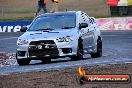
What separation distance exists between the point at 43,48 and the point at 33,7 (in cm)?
3788

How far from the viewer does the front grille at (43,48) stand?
1620 cm

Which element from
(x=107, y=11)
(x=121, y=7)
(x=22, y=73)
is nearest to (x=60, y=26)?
(x=22, y=73)

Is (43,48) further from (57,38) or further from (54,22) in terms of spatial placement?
(54,22)

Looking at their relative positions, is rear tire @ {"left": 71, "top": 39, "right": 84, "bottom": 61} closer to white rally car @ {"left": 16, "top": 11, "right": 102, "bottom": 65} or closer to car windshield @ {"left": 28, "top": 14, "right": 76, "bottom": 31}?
white rally car @ {"left": 16, "top": 11, "right": 102, "bottom": 65}

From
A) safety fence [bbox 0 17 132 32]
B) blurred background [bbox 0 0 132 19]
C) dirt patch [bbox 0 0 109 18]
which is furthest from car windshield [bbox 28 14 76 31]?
dirt patch [bbox 0 0 109 18]

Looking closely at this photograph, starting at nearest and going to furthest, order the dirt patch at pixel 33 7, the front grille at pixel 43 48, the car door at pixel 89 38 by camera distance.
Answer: the front grille at pixel 43 48
the car door at pixel 89 38
the dirt patch at pixel 33 7

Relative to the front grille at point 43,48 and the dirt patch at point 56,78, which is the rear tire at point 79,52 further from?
the dirt patch at point 56,78

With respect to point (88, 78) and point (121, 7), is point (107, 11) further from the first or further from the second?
point (88, 78)

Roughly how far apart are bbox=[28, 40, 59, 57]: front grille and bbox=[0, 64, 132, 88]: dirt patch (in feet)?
9.22

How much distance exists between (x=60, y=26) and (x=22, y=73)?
4.31 meters

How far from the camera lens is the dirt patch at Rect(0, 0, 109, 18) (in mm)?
49822

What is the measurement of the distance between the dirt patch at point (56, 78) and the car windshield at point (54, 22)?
3828 millimetres

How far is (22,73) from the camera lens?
13117mm

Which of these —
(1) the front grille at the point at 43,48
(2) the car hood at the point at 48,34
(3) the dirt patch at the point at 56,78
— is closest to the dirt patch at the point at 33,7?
(2) the car hood at the point at 48,34
